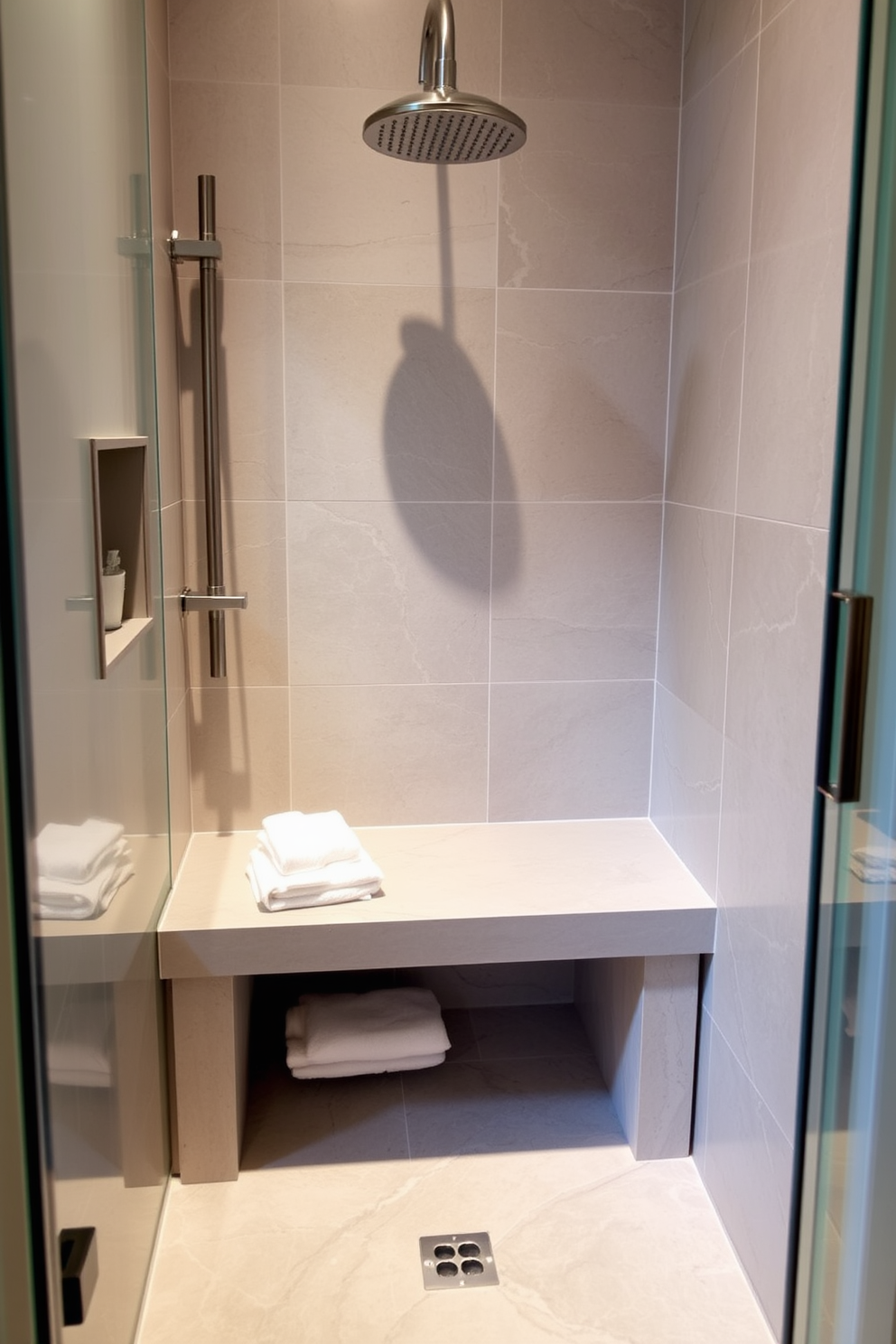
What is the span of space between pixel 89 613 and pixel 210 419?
2.85 feet

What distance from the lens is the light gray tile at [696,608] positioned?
202cm

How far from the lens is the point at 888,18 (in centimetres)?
98

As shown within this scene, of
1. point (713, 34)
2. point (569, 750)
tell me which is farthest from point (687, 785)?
point (713, 34)

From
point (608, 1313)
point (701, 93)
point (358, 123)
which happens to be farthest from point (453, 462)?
point (608, 1313)

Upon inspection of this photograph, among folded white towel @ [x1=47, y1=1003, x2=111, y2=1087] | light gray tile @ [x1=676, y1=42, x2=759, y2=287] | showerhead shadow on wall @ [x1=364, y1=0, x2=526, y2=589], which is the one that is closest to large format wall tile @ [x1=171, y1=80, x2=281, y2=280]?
showerhead shadow on wall @ [x1=364, y1=0, x2=526, y2=589]

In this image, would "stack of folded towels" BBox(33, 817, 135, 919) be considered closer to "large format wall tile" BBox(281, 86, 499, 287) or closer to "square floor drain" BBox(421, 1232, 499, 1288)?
"square floor drain" BBox(421, 1232, 499, 1288)

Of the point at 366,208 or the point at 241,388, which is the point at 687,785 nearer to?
the point at 241,388

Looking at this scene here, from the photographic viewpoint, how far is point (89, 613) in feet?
4.58

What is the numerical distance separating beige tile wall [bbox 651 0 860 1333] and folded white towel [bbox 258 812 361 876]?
26.0 inches

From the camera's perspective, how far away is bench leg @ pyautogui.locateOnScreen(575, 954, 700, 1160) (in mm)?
2111

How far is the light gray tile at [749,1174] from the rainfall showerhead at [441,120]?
59.2 inches

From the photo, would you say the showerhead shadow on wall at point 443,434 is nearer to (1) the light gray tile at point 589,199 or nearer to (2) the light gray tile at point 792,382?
(1) the light gray tile at point 589,199

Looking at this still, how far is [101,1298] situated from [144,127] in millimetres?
1676

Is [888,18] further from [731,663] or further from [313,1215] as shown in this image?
[313,1215]
